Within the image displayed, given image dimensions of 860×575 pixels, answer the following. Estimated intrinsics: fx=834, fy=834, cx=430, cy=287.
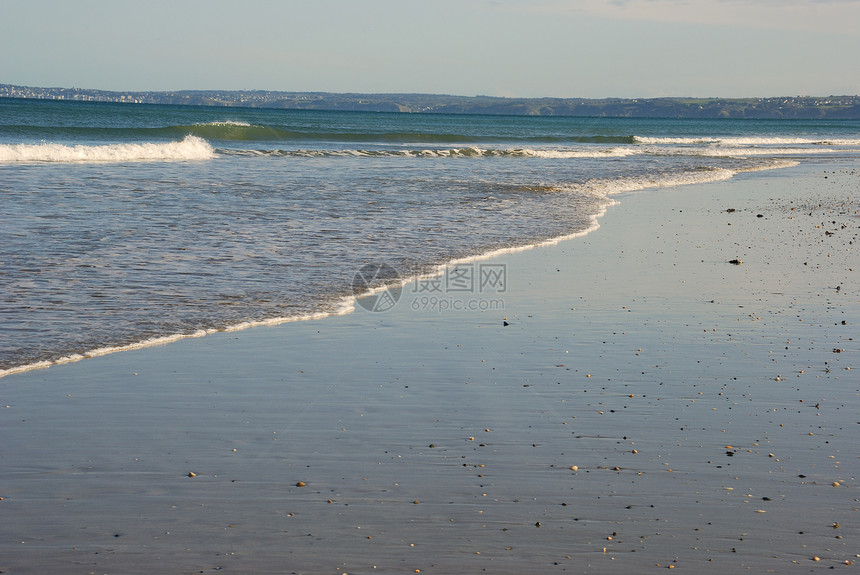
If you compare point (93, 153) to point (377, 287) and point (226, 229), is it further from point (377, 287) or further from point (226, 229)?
point (377, 287)

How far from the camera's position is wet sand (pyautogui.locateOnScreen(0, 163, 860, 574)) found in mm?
3666

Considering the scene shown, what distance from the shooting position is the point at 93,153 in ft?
93.6

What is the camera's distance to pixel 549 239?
40.8ft

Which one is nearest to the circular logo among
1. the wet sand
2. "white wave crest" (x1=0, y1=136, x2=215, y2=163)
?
the wet sand

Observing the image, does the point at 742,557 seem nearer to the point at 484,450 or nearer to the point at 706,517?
the point at 706,517

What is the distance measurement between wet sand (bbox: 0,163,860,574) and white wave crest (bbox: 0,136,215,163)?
22.5 metres

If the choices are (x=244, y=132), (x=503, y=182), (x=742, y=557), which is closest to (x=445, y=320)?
(x=742, y=557)

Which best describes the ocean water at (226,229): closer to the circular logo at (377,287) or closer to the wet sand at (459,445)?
the circular logo at (377,287)

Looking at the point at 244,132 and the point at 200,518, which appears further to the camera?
the point at 244,132

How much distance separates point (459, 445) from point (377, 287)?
4.39 metres

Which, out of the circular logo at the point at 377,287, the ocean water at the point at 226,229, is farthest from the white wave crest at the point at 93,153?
the circular logo at the point at 377,287

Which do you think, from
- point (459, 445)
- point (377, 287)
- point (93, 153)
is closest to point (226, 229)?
point (377, 287)

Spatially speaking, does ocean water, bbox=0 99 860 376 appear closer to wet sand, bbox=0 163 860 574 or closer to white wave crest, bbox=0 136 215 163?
white wave crest, bbox=0 136 215 163

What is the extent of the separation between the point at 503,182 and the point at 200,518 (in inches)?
773
